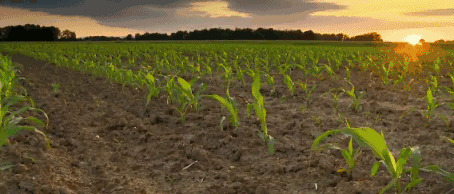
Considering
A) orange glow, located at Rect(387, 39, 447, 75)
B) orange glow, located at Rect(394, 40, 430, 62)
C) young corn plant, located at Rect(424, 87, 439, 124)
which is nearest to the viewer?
young corn plant, located at Rect(424, 87, 439, 124)

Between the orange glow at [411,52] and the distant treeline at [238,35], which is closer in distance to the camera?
the orange glow at [411,52]

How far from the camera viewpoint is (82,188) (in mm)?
2803

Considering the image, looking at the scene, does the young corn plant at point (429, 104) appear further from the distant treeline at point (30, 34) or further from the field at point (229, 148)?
the distant treeline at point (30, 34)

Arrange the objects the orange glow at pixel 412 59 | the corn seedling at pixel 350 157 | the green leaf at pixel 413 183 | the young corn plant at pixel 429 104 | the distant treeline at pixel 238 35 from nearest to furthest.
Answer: the green leaf at pixel 413 183, the corn seedling at pixel 350 157, the young corn plant at pixel 429 104, the orange glow at pixel 412 59, the distant treeline at pixel 238 35

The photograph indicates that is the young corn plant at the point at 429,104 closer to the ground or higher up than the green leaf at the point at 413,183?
→ higher up

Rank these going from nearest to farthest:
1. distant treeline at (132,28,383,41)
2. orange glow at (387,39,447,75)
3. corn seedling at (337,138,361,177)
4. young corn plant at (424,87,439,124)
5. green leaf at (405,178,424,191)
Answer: green leaf at (405,178,424,191), corn seedling at (337,138,361,177), young corn plant at (424,87,439,124), orange glow at (387,39,447,75), distant treeline at (132,28,383,41)

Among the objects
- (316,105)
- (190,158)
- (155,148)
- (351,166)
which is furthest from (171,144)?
(316,105)

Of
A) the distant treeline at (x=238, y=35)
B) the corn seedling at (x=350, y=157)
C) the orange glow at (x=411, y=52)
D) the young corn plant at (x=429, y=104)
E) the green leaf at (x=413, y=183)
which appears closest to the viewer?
the green leaf at (x=413, y=183)

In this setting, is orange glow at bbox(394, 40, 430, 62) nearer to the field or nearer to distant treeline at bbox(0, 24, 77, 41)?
the field

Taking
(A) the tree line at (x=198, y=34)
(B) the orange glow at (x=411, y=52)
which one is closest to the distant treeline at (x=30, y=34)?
(A) the tree line at (x=198, y=34)

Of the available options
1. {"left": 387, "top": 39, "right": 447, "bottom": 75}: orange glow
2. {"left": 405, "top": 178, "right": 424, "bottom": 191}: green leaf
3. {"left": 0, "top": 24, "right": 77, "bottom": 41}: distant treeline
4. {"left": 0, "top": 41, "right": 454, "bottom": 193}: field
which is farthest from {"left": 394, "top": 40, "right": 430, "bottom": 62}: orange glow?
{"left": 0, "top": 24, "right": 77, "bottom": 41}: distant treeline

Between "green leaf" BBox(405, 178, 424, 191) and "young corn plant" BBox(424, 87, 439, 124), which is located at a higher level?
"young corn plant" BBox(424, 87, 439, 124)

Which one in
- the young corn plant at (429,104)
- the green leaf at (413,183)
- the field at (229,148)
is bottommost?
the field at (229,148)

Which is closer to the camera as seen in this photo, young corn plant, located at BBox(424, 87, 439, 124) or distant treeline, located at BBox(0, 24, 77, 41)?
young corn plant, located at BBox(424, 87, 439, 124)
